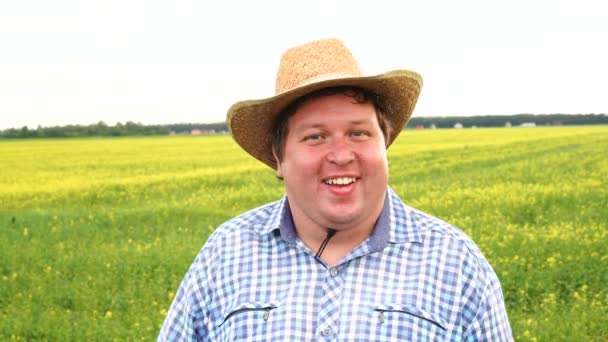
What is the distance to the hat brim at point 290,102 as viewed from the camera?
2.67m

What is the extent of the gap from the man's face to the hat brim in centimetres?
8

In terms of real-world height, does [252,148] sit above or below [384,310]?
above

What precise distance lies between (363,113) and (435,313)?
0.69 meters

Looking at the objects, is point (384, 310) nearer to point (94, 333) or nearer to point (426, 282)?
point (426, 282)

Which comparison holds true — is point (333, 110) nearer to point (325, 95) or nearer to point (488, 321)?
point (325, 95)

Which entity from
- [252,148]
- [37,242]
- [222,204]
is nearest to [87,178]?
[222,204]

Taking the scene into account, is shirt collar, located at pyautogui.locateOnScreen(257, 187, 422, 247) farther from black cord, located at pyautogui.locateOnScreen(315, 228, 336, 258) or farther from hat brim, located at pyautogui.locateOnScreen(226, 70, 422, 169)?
hat brim, located at pyautogui.locateOnScreen(226, 70, 422, 169)

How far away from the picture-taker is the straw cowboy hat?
8.75 feet

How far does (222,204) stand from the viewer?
1551cm

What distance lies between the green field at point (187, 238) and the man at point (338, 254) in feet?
13.5

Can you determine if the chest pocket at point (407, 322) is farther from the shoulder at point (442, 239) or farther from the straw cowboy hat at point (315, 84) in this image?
the straw cowboy hat at point (315, 84)

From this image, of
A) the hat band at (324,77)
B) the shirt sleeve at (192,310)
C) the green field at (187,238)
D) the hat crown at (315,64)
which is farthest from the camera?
the green field at (187,238)

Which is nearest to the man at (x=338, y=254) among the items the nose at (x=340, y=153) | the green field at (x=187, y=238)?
the nose at (x=340, y=153)

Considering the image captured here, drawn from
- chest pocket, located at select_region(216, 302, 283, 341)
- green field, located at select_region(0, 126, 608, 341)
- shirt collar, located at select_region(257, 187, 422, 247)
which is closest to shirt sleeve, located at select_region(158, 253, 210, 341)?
chest pocket, located at select_region(216, 302, 283, 341)
